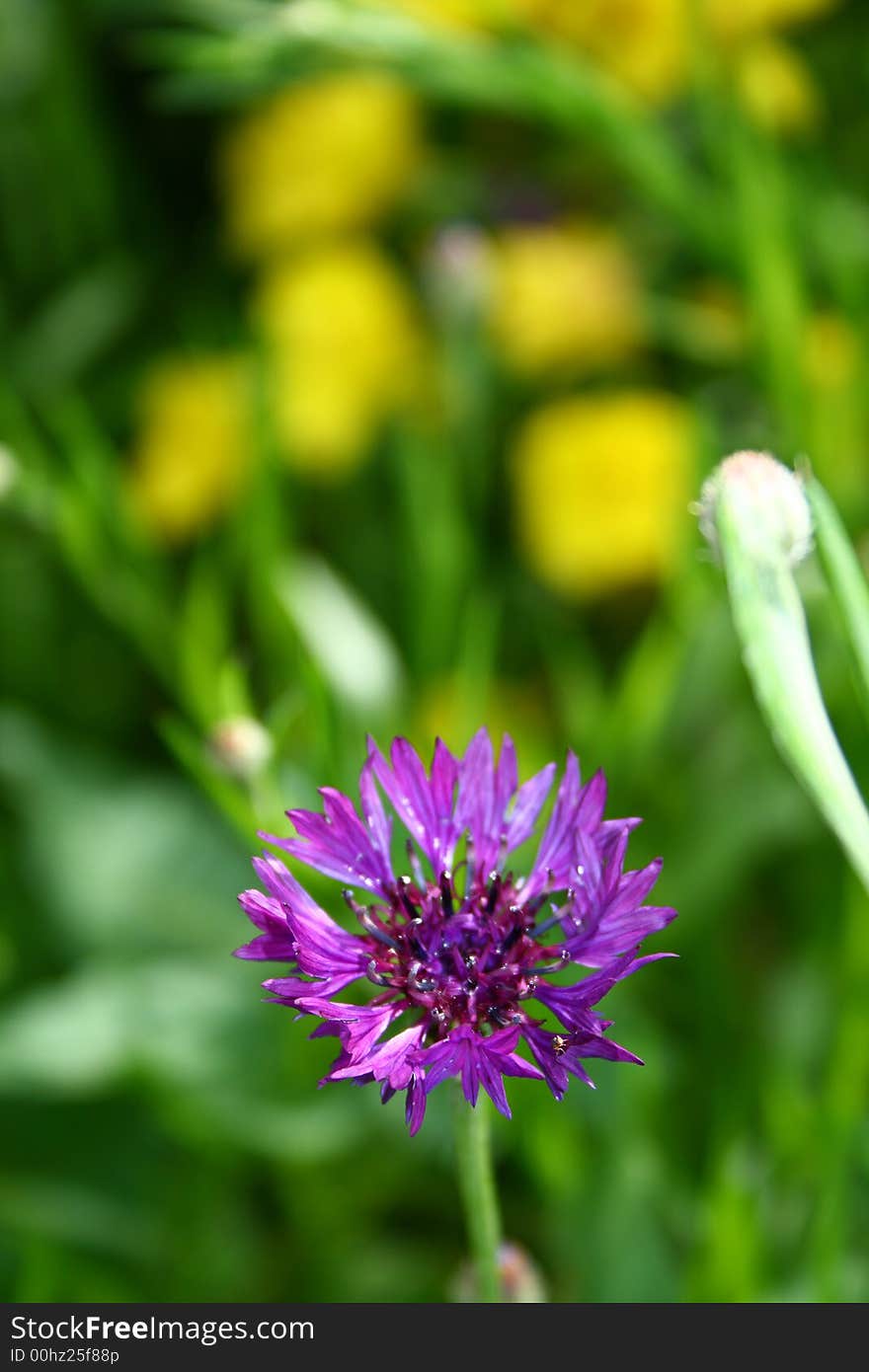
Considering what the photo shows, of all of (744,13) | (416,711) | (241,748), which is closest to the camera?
(241,748)

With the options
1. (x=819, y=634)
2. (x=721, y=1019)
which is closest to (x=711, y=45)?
(x=819, y=634)

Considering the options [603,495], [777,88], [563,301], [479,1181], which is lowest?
[479,1181]

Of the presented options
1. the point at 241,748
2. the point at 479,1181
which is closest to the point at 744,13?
the point at 241,748

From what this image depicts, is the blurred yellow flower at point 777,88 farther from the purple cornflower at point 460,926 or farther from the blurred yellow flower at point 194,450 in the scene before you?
the purple cornflower at point 460,926

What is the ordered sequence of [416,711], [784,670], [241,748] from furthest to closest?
[416,711] → [241,748] → [784,670]

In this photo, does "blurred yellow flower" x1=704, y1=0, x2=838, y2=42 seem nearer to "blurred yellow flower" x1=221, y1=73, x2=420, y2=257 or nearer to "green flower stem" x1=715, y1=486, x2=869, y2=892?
"blurred yellow flower" x1=221, y1=73, x2=420, y2=257

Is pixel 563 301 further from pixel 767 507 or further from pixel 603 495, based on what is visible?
pixel 767 507

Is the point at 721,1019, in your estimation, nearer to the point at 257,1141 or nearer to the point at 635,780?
the point at 635,780

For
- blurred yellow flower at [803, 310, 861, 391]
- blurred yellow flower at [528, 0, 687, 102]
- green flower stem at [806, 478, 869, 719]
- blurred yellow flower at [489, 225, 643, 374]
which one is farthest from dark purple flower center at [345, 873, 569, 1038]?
blurred yellow flower at [528, 0, 687, 102]
